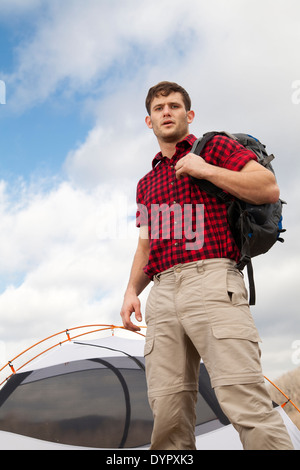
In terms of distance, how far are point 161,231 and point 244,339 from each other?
681 mm

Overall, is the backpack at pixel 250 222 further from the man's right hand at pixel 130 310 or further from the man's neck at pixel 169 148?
the man's right hand at pixel 130 310

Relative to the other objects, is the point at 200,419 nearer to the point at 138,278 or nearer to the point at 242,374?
the point at 138,278

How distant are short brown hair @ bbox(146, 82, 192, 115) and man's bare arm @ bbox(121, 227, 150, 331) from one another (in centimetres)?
70

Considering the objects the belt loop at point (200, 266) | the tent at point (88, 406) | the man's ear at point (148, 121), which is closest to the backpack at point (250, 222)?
the belt loop at point (200, 266)

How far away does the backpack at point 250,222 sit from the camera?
1.93m

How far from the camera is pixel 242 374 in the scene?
1.71 m

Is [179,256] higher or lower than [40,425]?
higher

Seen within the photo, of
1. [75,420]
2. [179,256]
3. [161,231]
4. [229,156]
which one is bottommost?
[75,420]

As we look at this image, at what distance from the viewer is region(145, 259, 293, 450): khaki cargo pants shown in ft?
5.54

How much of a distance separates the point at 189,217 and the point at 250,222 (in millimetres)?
294

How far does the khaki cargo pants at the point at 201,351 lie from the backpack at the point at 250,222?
0.32 feet
